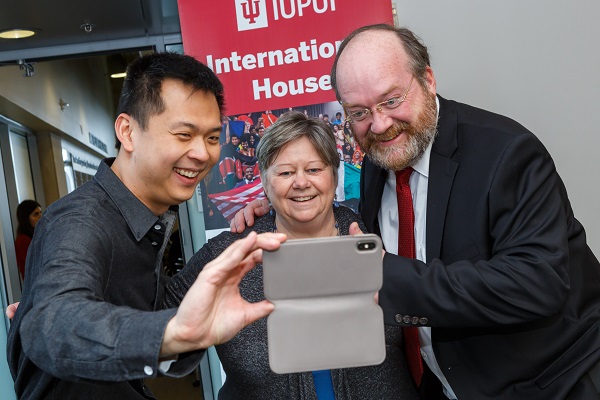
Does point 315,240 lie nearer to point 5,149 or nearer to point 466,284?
point 466,284

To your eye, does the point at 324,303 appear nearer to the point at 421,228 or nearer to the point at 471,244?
the point at 471,244

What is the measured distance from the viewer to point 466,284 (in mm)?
1483

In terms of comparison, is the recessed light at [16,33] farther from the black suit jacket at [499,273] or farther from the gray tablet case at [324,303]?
the gray tablet case at [324,303]

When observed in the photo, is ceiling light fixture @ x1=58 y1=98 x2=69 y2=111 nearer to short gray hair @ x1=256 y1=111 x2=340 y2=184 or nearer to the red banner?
the red banner

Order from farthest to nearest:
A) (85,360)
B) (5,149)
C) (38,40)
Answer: (5,149), (38,40), (85,360)

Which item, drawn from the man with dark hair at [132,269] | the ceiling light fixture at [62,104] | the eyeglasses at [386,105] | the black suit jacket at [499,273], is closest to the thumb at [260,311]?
the man with dark hair at [132,269]

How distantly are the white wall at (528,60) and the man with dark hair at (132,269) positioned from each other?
6.67 ft

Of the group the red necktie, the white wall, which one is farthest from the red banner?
the red necktie

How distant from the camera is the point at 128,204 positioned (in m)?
1.54

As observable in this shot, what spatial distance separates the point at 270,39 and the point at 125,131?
1849 millimetres

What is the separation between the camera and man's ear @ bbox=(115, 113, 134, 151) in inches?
63.3

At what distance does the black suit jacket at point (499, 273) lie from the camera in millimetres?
1491

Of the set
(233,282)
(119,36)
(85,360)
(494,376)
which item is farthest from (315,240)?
(119,36)

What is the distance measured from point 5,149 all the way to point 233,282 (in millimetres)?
6577
